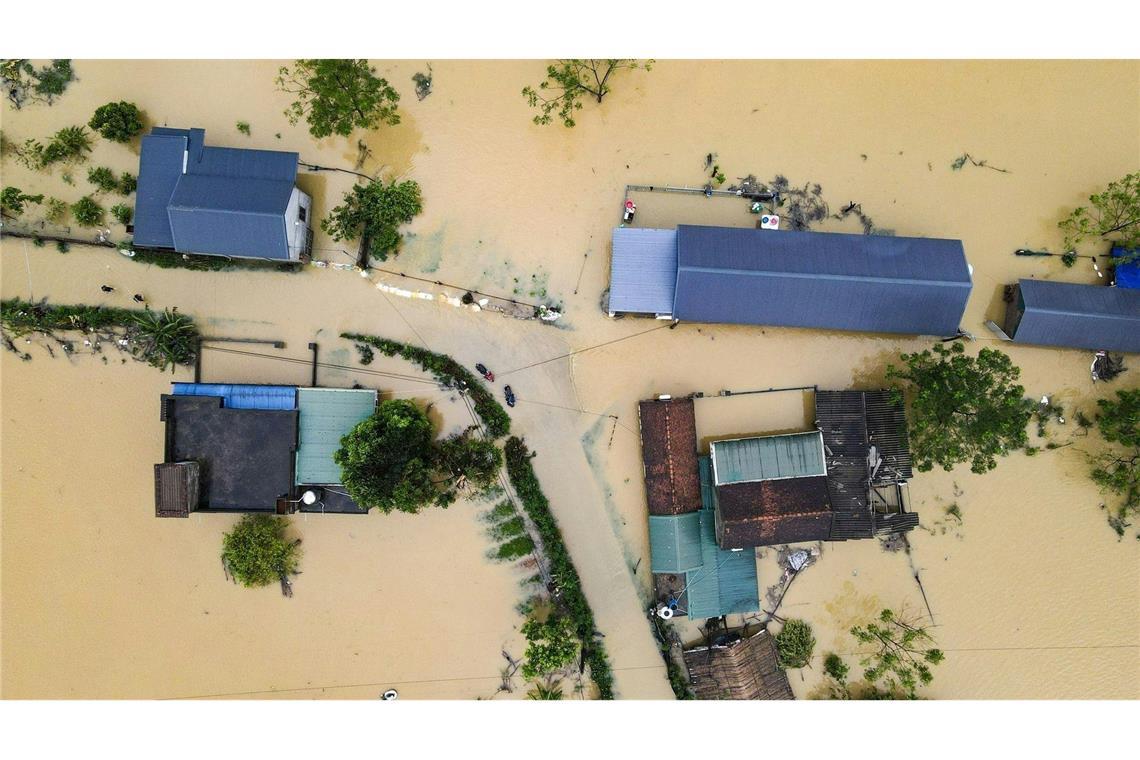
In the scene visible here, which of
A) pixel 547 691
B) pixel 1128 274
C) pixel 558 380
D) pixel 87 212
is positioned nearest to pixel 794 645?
pixel 547 691

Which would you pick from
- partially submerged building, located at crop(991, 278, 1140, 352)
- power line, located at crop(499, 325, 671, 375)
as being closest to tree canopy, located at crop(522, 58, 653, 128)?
power line, located at crop(499, 325, 671, 375)

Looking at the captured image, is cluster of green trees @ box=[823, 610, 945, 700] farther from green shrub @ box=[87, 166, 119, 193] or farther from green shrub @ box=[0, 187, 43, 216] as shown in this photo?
green shrub @ box=[0, 187, 43, 216]

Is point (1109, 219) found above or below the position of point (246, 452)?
above

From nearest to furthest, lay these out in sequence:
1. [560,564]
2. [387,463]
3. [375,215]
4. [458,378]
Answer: [387,463]
[560,564]
[375,215]
[458,378]

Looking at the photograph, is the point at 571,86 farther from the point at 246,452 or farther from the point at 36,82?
the point at 36,82

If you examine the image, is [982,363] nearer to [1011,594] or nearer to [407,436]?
[1011,594]

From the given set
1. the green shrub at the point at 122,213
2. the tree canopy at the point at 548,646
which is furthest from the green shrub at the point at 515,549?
the green shrub at the point at 122,213

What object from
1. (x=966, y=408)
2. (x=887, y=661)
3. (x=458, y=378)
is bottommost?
(x=887, y=661)
